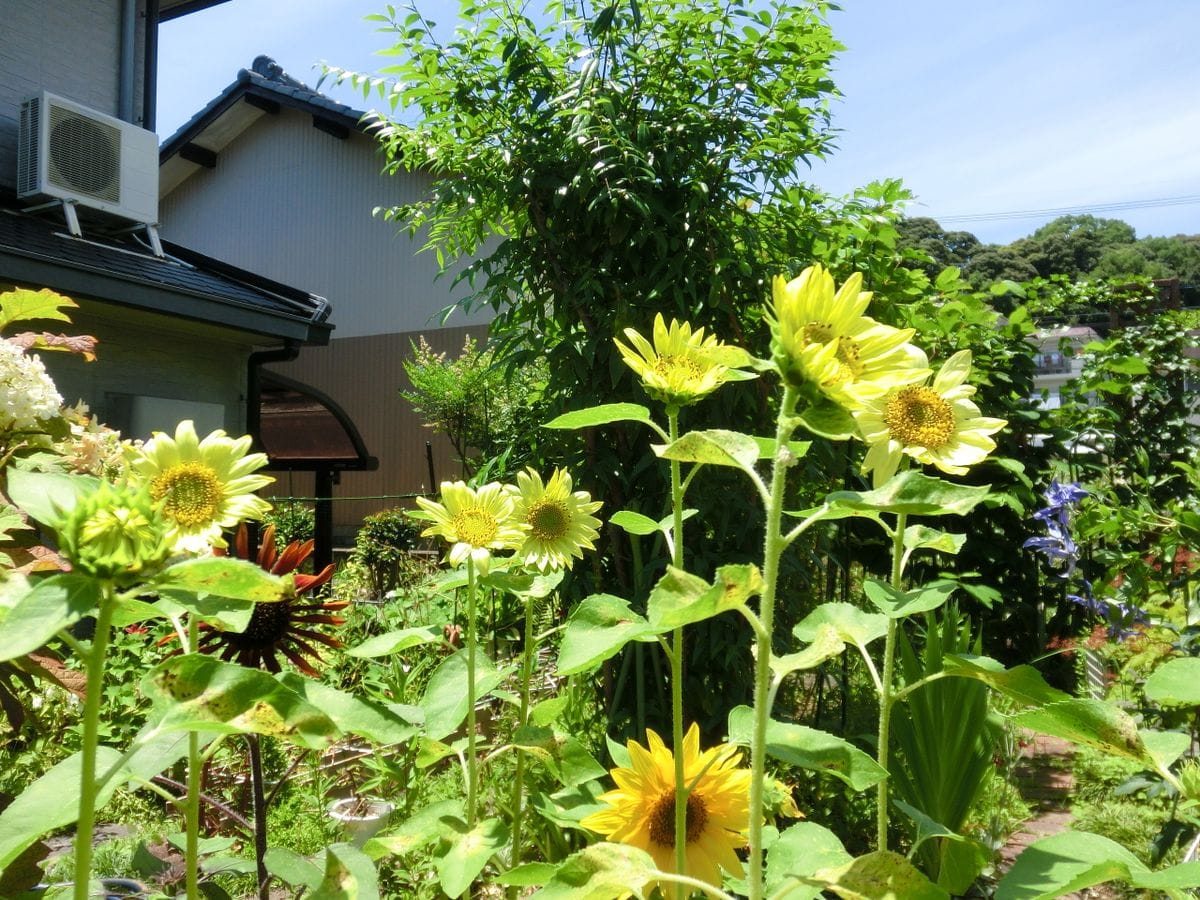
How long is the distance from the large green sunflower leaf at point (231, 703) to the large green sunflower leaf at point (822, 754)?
32 centimetres

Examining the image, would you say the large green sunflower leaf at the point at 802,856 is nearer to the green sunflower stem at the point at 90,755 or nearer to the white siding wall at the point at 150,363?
the green sunflower stem at the point at 90,755

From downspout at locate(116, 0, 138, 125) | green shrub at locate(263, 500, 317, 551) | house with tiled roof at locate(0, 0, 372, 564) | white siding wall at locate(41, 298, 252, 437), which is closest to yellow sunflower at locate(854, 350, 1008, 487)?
house with tiled roof at locate(0, 0, 372, 564)

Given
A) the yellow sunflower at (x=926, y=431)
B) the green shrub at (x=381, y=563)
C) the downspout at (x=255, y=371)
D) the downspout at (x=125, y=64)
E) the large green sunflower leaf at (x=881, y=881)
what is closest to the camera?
the large green sunflower leaf at (x=881, y=881)

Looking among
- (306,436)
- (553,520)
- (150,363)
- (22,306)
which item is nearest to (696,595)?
(553,520)

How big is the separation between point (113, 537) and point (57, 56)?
6.44 metres

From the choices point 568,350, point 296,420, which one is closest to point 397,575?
point 296,420

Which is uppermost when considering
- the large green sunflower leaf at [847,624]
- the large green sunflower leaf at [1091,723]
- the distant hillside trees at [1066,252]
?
the distant hillside trees at [1066,252]

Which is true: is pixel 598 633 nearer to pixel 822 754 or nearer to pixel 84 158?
pixel 822 754

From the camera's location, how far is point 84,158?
505cm

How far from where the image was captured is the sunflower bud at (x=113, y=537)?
1.40 feet

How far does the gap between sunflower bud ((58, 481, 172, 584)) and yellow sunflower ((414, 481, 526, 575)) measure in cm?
39

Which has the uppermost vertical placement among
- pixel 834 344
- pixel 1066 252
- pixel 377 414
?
pixel 1066 252

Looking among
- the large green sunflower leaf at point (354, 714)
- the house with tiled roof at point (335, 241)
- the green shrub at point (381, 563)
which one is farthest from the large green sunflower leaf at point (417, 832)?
the house with tiled roof at point (335, 241)

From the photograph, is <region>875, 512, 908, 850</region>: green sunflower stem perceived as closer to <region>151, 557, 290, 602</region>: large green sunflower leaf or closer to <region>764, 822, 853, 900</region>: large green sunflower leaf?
<region>764, 822, 853, 900</region>: large green sunflower leaf
